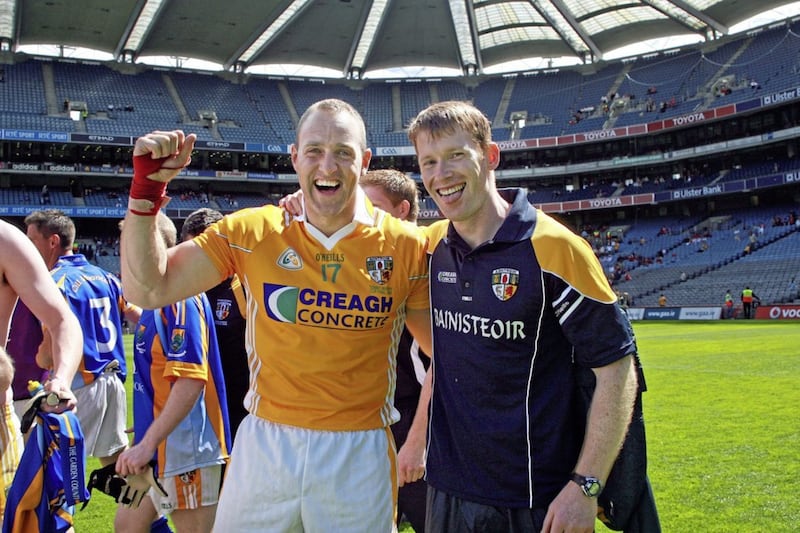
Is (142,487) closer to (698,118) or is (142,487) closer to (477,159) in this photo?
(477,159)

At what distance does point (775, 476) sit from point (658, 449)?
1.43m

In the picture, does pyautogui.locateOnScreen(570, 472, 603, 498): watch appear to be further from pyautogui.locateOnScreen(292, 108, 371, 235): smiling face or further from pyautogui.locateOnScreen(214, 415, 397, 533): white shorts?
pyautogui.locateOnScreen(292, 108, 371, 235): smiling face

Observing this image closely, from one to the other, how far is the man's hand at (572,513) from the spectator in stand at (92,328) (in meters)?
4.32

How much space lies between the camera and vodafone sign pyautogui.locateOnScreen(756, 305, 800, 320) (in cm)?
2952

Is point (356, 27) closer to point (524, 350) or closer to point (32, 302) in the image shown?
point (32, 302)

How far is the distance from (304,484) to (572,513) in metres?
1.03

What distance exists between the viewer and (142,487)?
3539 mm

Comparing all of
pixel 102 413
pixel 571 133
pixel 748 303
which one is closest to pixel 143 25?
pixel 571 133

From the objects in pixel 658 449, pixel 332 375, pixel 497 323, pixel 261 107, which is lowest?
pixel 658 449

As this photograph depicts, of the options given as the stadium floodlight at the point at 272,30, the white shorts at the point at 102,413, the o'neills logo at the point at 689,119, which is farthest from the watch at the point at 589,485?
the o'neills logo at the point at 689,119

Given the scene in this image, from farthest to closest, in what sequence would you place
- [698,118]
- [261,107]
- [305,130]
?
[261,107]
[698,118]
[305,130]

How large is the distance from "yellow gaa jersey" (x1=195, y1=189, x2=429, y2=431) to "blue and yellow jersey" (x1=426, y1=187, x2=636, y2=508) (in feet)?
1.06

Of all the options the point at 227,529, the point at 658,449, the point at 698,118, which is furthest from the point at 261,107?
the point at 227,529

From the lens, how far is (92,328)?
553 centimetres
